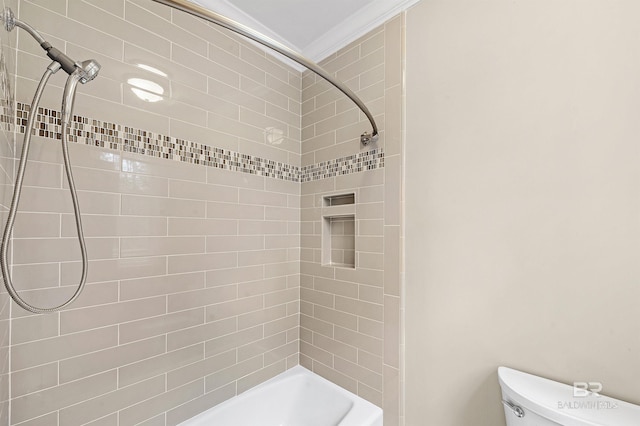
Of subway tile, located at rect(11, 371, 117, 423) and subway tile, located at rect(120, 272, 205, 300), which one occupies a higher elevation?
subway tile, located at rect(120, 272, 205, 300)

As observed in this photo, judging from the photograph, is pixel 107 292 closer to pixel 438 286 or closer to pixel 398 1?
pixel 438 286

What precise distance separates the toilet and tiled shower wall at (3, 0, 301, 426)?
1.27 metres

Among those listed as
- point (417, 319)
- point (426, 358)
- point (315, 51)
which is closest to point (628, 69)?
point (417, 319)

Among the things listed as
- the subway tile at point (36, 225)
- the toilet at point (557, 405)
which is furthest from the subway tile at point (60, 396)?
the toilet at point (557, 405)

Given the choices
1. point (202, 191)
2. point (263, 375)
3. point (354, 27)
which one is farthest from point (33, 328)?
point (354, 27)

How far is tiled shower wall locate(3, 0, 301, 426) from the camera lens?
1003 millimetres

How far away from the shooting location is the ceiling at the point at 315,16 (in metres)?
1.50

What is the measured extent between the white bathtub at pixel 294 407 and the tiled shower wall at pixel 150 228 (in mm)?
75

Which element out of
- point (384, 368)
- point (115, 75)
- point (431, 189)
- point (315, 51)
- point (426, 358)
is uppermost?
point (315, 51)

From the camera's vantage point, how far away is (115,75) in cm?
115

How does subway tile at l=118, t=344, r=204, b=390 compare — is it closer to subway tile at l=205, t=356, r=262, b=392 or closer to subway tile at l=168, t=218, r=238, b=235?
subway tile at l=205, t=356, r=262, b=392

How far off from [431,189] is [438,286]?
46 cm

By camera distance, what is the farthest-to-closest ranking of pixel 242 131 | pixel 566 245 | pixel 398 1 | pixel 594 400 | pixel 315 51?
pixel 315 51 → pixel 242 131 → pixel 398 1 → pixel 566 245 → pixel 594 400

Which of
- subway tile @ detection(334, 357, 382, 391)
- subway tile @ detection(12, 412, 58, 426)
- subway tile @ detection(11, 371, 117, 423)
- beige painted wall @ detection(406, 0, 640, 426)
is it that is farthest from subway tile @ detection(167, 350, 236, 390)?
beige painted wall @ detection(406, 0, 640, 426)
